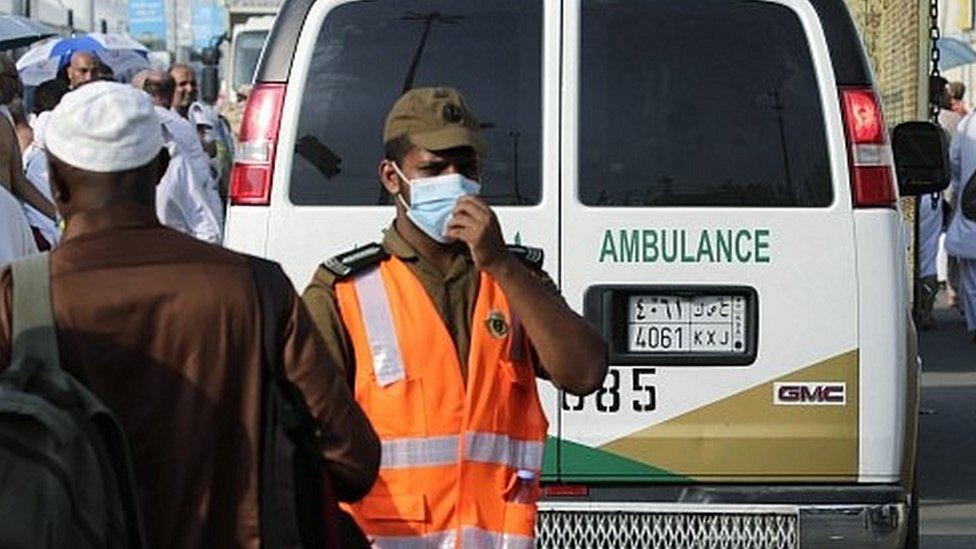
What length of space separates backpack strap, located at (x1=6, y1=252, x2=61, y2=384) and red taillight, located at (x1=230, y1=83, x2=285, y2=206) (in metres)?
3.22

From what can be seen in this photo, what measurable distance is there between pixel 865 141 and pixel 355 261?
266 cm

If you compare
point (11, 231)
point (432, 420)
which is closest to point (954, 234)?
point (11, 231)

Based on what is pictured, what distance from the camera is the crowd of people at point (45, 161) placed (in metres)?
10.1

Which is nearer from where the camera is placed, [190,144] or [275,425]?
[275,425]

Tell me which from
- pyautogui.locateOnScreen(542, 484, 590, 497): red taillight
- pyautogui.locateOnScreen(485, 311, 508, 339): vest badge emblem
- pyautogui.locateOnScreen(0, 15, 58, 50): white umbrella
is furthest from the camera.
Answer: pyautogui.locateOnScreen(0, 15, 58, 50): white umbrella

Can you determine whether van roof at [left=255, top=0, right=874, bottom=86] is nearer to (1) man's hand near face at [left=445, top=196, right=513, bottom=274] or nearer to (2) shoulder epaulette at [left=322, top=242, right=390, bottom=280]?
(2) shoulder epaulette at [left=322, top=242, right=390, bottom=280]

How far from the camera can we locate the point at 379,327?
4.99 meters

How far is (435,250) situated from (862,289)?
2.45 metres

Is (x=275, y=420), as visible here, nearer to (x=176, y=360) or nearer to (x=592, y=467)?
(x=176, y=360)

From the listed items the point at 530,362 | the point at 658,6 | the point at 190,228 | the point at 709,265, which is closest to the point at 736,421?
the point at 709,265

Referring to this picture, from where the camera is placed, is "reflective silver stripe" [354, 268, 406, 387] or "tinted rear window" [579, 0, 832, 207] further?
"tinted rear window" [579, 0, 832, 207]

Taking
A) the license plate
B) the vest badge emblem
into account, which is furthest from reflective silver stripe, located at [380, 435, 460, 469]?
the license plate

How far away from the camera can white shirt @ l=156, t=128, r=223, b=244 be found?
12977mm

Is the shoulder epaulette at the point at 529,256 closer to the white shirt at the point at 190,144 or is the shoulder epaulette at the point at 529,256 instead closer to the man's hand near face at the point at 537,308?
the man's hand near face at the point at 537,308
